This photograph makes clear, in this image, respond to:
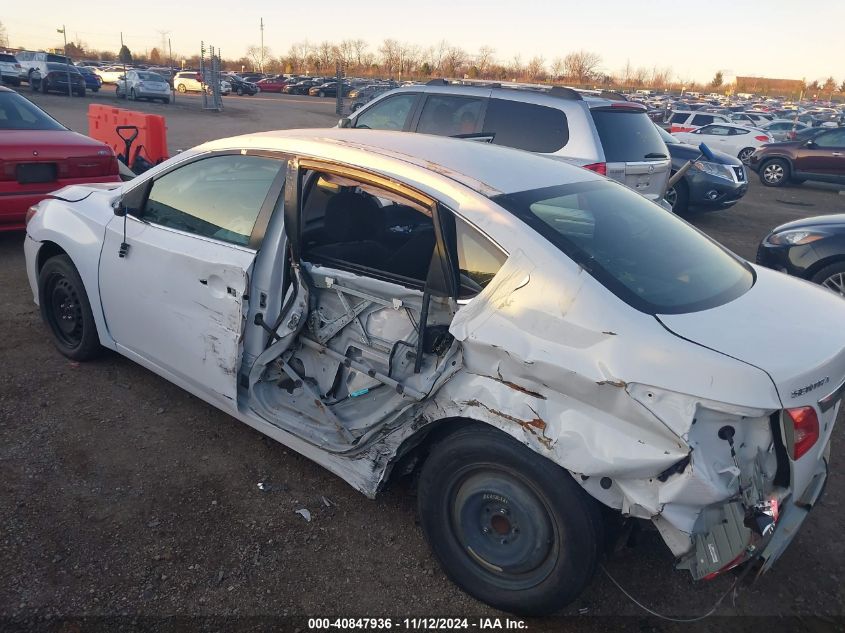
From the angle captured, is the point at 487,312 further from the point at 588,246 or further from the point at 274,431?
the point at 274,431

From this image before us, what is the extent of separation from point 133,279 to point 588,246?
2598mm

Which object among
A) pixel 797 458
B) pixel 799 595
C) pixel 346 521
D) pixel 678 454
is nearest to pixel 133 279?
pixel 346 521

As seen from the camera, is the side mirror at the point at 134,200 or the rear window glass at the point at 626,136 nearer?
the side mirror at the point at 134,200

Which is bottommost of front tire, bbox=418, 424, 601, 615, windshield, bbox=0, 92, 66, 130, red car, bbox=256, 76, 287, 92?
front tire, bbox=418, 424, 601, 615

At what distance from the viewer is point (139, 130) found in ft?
33.3

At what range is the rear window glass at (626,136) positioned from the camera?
256 inches

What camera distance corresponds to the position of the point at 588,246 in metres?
2.63

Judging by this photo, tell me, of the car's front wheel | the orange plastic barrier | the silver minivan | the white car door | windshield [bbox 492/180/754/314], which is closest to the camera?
windshield [bbox 492/180/754/314]

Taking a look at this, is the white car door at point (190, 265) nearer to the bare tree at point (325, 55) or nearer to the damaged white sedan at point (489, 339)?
the damaged white sedan at point (489, 339)

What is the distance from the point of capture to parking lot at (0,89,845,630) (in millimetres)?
2617

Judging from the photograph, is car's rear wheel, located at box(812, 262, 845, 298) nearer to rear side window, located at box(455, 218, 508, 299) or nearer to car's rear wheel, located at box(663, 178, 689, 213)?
rear side window, located at box(455, 218, 508, 299)

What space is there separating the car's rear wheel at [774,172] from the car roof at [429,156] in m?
16.2

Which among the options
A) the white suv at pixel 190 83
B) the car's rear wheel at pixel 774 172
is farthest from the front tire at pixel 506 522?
the white suv at pixel 190 83

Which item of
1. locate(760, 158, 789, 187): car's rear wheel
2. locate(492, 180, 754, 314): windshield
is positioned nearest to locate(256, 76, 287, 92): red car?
locate(760, 158, 789, 187): car's rear wheel
